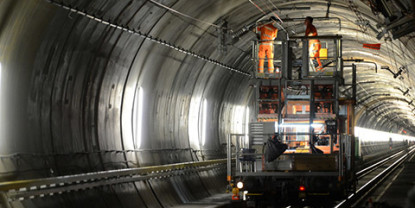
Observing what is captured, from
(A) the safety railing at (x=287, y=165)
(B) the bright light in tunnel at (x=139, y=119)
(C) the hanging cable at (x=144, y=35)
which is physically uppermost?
(C) the hanging cable at (x=144, y=35)

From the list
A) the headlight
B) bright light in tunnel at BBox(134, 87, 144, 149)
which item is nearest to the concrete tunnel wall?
bright light in tunnel at BBox(134, 87, 144, 149)

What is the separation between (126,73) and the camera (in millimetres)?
16391

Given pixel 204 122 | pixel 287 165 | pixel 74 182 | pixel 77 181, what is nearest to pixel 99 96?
pixel 74 182

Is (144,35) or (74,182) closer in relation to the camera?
(74,182)

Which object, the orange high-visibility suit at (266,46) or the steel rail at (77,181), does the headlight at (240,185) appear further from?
the orange high-visibility suit at (266,46)

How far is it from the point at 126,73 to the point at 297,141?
15.0ft

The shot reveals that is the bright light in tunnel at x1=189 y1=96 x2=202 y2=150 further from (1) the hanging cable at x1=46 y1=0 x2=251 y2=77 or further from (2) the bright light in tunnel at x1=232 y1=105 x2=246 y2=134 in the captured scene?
(2) the bright light in tunnel at x1=232 y1=105 x2=246 y2=134

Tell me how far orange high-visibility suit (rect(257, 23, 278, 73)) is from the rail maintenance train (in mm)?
259

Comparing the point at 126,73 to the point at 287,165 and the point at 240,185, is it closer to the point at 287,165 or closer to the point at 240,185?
the point at 240,185

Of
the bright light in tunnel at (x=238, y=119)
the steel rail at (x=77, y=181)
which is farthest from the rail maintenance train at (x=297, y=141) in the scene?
the bright light in tunnel at (x=238, y=119)

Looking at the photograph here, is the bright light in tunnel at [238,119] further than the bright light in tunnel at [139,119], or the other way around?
the bright light in tunnel at [238,119]

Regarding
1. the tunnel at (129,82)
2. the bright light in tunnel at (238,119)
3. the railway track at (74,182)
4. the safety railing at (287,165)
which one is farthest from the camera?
the bright light in tunnel at (238,119)

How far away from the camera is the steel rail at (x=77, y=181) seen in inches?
409

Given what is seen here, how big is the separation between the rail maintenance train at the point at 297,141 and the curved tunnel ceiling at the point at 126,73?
2660 millimetres
